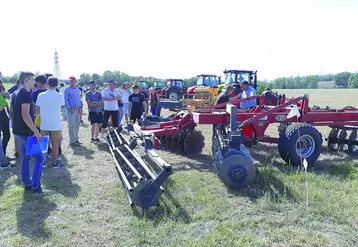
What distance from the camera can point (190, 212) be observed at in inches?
155

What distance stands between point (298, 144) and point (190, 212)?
2.81 m

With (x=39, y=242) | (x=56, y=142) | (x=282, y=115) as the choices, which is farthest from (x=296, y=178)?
(x=56, y=142)

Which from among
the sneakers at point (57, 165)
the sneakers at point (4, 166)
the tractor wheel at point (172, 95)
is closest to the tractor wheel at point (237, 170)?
the sneakers at point (57, 165)

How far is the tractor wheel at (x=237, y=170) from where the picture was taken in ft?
14.8

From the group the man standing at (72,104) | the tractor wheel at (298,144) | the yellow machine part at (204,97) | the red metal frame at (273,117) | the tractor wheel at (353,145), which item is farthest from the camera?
the yellow machine part at (204,97)

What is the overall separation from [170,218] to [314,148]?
133 inches

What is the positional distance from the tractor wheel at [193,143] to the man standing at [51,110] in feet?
8.46

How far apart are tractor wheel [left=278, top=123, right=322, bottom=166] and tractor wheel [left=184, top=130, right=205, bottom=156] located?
1.83 meters

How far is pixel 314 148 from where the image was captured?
5.88m

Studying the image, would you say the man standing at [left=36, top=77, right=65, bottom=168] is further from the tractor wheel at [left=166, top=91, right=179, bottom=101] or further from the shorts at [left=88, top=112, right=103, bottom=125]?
the tractor wheel at [left=166, top=91, right=179, bottom=101]

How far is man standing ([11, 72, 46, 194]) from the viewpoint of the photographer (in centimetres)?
443

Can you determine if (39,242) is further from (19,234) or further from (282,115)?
(282,115)

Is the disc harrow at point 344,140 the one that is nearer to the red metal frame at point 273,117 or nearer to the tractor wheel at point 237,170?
the red metal frame at point 273,117

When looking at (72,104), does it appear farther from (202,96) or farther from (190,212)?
(202,96)
